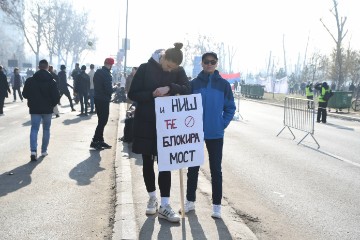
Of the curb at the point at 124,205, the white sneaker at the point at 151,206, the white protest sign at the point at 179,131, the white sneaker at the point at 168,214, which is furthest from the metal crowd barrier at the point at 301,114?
the white sneaker at the point at 168,214

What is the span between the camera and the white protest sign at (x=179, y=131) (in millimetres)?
5289

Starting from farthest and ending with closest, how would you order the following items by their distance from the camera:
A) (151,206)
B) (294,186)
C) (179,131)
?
(294,186), (151,206), (179,131)

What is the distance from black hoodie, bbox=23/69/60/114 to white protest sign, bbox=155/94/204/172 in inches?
173

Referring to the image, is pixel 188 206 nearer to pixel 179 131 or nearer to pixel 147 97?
pixel 179 131

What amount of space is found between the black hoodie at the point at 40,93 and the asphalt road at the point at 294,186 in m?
3.17

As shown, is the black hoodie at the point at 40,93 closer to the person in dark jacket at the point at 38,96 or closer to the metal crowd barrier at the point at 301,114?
the person in dark jacket at the point at 38,96

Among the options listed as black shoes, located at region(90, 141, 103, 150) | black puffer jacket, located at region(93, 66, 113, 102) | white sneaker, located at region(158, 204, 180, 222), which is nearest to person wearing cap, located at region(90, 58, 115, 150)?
black puffer jacket, located at region(93, 66, 113, 102)

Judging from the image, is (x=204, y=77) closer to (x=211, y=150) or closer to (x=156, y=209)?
(x=211, y=150)

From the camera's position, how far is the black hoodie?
8.98m

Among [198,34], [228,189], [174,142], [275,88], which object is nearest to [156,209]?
[174,142]

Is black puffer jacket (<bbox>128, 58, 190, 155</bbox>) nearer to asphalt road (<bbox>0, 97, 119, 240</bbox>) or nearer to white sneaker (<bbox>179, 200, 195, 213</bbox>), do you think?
white sneaker (<bbox>179, 200, 195, 213</bbox>)

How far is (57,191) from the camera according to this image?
6859 millimetres

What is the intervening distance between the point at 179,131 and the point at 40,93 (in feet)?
14.6

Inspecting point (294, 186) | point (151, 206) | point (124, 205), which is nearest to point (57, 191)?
point (124, 205)
